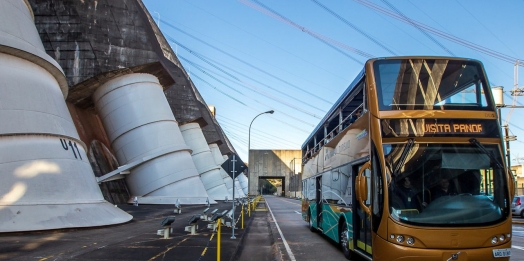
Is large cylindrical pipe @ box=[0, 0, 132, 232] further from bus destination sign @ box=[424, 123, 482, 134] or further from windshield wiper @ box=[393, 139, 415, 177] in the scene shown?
bus destination sign @ box=[424, 123, 482, 134]

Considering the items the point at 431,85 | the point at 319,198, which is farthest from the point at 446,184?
the point at 319,198

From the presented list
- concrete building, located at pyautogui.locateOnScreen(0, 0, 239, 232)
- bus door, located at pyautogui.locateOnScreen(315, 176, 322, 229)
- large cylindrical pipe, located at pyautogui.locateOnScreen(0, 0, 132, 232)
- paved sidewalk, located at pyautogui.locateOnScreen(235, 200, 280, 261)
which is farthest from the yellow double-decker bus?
concrete building, located at pyautogui.locateOnScreen(0, 0, 239, 232)

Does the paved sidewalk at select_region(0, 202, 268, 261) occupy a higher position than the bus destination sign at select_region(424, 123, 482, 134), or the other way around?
the bus destination sign at select_region(424, 123, 482, 134)

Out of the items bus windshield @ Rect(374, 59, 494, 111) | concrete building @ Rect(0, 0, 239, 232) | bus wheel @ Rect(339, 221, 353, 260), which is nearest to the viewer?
bus windshield @ Rect(374, 59, 494, 111)

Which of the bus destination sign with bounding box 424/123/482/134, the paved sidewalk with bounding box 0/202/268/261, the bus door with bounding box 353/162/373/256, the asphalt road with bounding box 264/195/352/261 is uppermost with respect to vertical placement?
the bus destination sign with bounding box 424/123/482/134

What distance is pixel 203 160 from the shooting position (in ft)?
193

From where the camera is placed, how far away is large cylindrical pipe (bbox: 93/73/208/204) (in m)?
32.9

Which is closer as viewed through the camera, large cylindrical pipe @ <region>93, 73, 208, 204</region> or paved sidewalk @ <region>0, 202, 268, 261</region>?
paved sidewalk @ <region>0, 202, 268, 261</region>

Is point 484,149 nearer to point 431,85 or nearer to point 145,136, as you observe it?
point 431,85

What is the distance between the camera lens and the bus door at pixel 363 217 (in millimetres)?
7751

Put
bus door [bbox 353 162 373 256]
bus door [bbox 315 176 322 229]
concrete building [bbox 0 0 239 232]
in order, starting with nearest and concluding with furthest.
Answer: bus door [bbox 353 162 373 256] < bus door [bbox 315 176 322 229] < concrete building [bbox 0 0 239 232]

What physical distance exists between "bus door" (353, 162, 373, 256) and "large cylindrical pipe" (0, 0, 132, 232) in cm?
1014

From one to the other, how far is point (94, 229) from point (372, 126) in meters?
11.6

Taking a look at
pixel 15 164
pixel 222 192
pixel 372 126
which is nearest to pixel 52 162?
pixel 15 164
